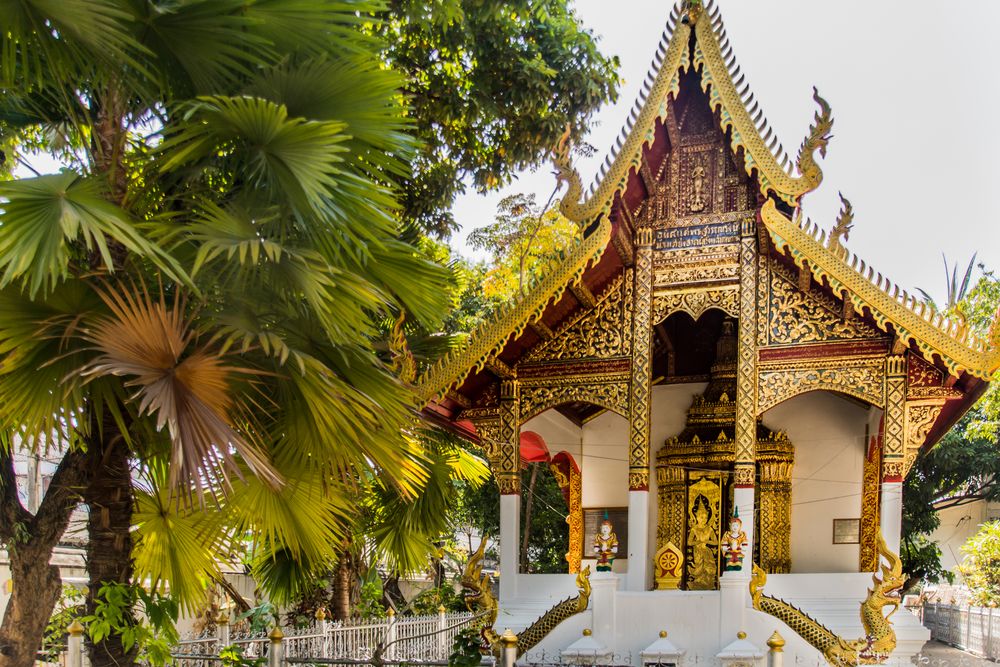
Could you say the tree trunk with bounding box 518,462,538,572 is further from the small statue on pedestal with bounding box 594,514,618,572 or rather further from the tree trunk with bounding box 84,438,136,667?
the tree trunk with bounding box 84,438,136,667

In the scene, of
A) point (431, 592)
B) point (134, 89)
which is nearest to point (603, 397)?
point (134, 89)

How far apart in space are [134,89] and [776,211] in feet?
16.5

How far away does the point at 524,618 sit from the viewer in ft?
29.4

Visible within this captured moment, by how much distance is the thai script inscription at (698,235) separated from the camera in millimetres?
8773

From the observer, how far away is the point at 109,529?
23.5 feet

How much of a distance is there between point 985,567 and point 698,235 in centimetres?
1155

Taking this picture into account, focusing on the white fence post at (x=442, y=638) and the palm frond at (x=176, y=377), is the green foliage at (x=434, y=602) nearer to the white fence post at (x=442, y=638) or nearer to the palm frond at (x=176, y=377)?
the white fence post at (x=442, y=638)

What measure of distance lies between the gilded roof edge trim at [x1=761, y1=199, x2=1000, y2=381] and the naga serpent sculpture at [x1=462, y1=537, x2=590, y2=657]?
3.16 metres

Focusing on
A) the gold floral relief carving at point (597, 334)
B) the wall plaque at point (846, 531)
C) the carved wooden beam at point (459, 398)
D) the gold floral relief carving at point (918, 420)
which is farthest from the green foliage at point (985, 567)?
the carved wooden beam at point (459, 398)

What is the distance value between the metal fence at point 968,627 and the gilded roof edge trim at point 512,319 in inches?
341

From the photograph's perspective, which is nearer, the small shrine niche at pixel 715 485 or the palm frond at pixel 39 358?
the palm frond at pixel 39 358

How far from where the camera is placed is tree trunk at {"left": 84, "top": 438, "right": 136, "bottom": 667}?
23.2 feet

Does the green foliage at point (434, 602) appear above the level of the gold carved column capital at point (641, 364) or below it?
below

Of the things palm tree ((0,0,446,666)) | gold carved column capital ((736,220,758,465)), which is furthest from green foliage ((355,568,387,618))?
gold carved column capital ((736,220,758,465))
